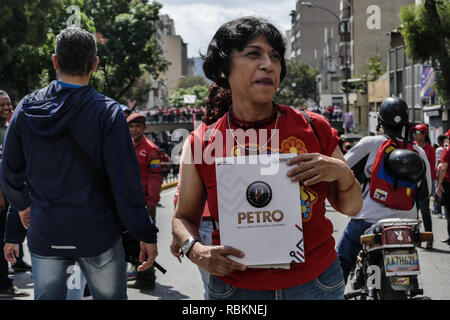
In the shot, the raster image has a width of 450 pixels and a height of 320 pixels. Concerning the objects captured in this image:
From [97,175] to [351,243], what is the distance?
267cm

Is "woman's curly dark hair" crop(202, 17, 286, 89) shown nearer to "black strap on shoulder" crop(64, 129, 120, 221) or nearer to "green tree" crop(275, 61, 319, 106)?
"black strap on shoulder" crop(64, 129, 120, 221)

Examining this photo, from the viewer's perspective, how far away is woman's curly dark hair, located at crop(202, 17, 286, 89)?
2.85 metres

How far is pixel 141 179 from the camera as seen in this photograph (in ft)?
12.2

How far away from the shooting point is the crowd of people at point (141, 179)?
2.74 m

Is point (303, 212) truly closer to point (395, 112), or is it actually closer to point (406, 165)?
point (406, 165)

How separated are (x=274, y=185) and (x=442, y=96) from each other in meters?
18.9

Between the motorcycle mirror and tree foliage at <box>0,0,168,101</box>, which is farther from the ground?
tree foliage at <box>0,0,168,101</box>

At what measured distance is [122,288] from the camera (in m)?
3.62

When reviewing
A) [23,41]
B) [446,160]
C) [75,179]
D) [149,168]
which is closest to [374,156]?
[75,179]

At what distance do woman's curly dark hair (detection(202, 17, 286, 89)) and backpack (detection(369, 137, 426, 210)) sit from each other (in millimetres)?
2291

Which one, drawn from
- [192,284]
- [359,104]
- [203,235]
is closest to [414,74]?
[359,104]

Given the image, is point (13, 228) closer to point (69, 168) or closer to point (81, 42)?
point (69, 168)

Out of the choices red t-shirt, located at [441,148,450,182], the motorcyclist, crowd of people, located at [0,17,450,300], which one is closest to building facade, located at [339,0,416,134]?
red t-shirt, located at [441,148,450,182]

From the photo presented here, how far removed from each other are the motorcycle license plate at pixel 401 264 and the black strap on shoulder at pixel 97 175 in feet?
7.38
